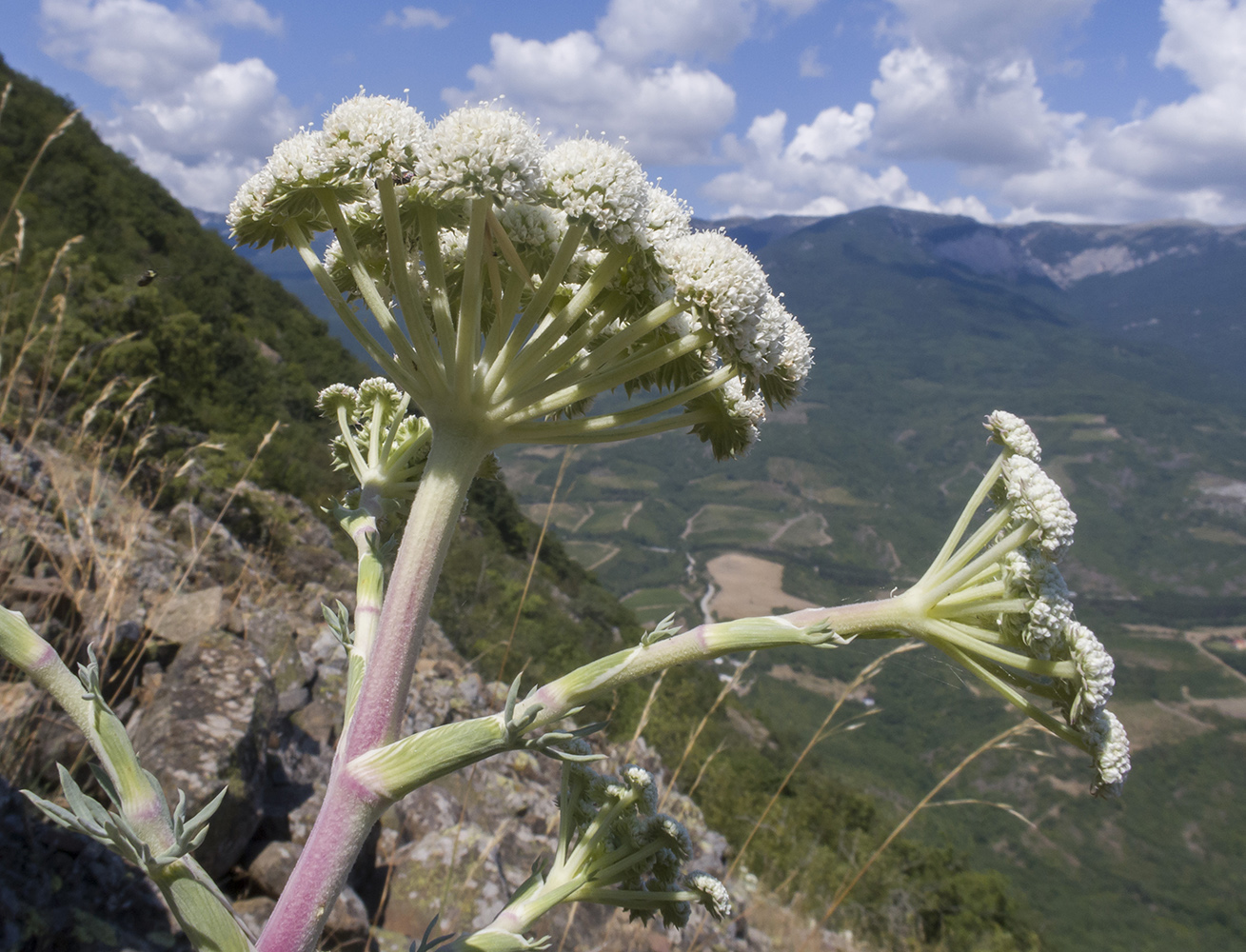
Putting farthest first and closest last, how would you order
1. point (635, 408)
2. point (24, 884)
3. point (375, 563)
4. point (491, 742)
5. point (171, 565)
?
point (171, 565)
point (24, 884)
point (375, 563)
point (635, 408)
point (491, 742)

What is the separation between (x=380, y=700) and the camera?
78.5 inches

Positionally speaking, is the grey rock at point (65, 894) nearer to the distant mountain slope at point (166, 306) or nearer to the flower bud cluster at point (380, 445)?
the flower bud cluster at point (380, 445)

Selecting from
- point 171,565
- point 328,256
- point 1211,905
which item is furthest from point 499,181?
point 1211,905

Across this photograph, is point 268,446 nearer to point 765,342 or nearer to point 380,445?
point 380,445

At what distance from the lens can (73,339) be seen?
1402 centimetres

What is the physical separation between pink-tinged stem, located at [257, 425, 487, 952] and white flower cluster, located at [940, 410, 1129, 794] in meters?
1.52

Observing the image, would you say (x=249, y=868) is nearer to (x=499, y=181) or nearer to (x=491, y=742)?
(x=491, y=742)

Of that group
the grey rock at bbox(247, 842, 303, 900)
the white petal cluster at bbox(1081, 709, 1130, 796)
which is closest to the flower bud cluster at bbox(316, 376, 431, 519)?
the white petal cluster at bbox(1081, 709, 1130, 796)

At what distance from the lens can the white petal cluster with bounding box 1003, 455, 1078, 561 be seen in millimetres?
2039

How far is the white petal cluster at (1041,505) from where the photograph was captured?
204cm

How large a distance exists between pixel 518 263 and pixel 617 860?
2007mm

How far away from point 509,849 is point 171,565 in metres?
5.49

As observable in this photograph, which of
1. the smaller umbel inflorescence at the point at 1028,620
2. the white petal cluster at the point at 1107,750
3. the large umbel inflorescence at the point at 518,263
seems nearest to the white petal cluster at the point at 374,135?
the large umbel inflorescence at the point at 518,263

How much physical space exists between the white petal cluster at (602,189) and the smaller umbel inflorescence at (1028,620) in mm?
1381
